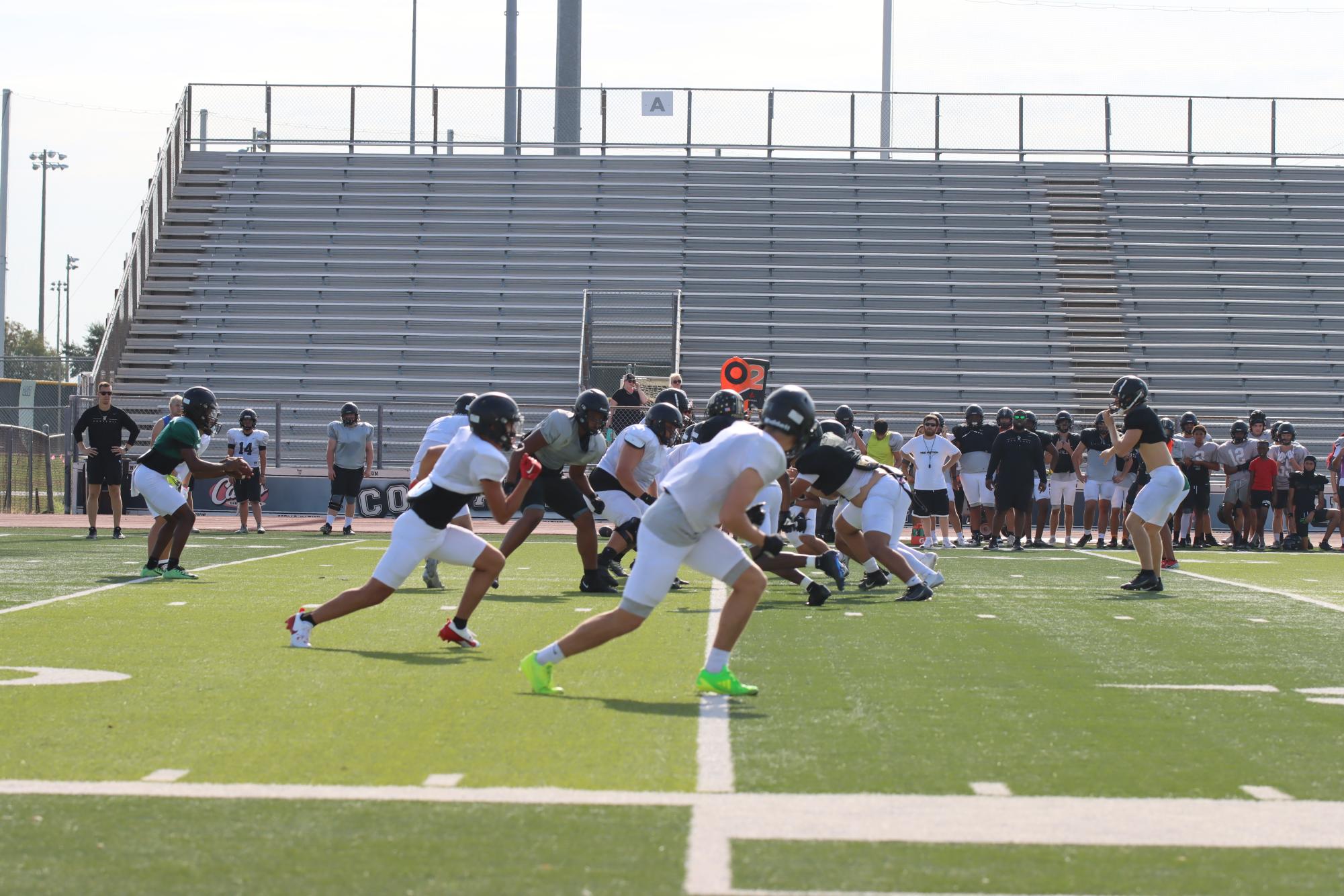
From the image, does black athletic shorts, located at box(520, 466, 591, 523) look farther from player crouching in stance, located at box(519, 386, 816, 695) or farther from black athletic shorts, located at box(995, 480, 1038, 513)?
black athletic shorts, located at box(995, 480, 1038, 513)

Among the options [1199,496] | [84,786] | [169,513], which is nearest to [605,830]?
[84,786]

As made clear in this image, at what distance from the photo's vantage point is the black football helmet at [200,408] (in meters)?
12.5

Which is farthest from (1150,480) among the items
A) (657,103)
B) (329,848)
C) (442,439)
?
(657,103)

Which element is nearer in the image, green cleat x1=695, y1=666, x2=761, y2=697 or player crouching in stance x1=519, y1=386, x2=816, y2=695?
player crouching in stance x1=519, y1=386, x2=816, y2=695

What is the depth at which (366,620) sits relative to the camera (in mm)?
10141

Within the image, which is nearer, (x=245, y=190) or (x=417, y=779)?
(x=417, y=779)

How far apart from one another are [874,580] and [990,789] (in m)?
7.78

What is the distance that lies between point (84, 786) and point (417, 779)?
109 centimetres

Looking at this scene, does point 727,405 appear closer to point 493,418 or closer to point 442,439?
point 442,439

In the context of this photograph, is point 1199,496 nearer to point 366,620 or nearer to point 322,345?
point 366,620

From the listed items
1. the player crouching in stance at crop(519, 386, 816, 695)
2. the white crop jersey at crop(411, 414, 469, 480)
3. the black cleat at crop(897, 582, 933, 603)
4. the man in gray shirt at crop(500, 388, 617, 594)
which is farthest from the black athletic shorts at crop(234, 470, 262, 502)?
the player crouching in stance at crop(519, 386, 816, 695)

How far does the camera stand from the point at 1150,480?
42.8ft

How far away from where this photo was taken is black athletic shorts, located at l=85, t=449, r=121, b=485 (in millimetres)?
18484

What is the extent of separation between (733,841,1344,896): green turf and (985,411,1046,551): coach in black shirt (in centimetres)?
1523
